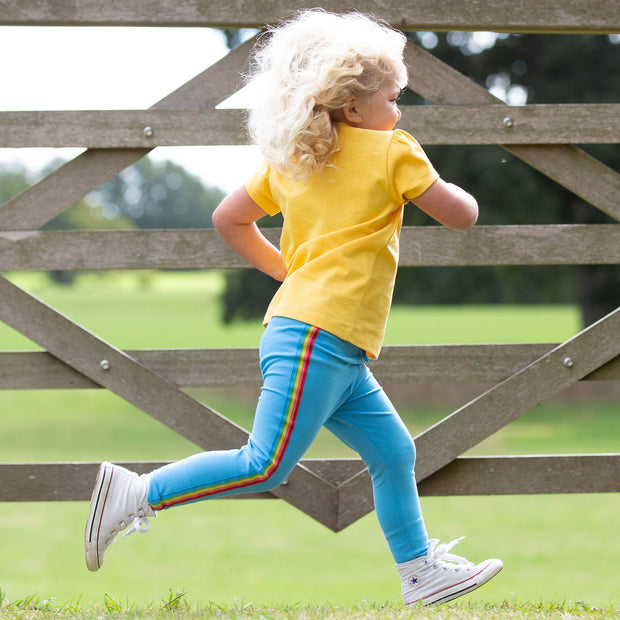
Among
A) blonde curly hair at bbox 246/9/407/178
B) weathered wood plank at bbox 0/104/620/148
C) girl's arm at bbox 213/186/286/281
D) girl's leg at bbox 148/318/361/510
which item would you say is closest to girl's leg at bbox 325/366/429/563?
girl's leg at bbox 148/318/361/510

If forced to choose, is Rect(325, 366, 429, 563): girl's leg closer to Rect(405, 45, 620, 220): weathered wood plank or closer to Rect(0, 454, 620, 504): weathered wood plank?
Rect(0, 454, 620, 504): weathered wood plank

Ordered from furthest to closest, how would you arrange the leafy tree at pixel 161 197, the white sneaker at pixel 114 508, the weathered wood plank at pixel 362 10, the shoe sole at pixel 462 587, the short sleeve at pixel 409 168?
the leafy tree at pixel 161 197 < the weathered wood plank at pixel 362 10 < the shoe sole at pixel 462 587 < the white sneaker at pixel 114 508 < the short sleeve at pixel 409 168

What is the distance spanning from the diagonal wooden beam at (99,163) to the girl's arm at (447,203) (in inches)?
36.2

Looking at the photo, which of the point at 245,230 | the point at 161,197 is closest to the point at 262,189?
the point at 245,230

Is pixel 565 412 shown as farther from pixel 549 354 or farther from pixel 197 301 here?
pixel 197 301

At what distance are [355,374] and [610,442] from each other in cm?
1076

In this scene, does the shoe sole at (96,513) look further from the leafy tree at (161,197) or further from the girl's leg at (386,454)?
the leafy tree at (161,197)

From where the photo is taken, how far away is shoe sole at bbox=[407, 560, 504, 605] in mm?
2043

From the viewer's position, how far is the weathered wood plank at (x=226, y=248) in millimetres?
2471

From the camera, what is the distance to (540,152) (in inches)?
98.7

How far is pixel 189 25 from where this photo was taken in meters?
2.46

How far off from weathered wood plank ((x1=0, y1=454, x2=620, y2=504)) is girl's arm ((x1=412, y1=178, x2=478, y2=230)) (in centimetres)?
94

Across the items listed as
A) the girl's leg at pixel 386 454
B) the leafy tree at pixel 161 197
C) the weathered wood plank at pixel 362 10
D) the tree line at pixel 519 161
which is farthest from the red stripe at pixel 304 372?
the leafy tree at pixel 161 197

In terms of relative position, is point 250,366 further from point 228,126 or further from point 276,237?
point 228,126
